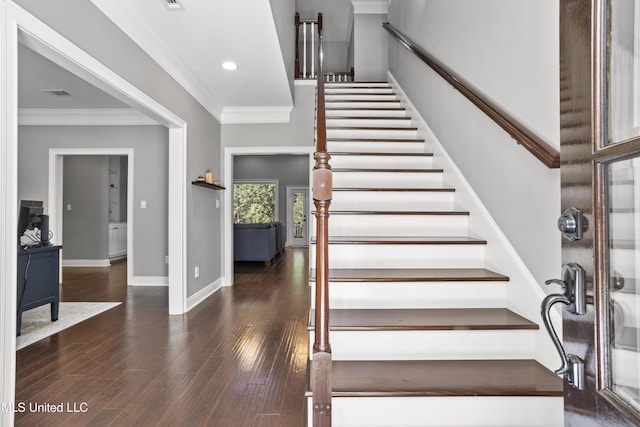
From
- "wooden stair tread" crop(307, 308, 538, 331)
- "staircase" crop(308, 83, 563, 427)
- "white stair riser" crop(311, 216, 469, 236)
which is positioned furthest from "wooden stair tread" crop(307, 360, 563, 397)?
"white stair riser" crop(311, 216, 469, 236)

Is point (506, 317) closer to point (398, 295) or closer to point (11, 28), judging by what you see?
point (398, 295)

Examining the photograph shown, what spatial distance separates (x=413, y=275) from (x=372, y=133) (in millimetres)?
2135

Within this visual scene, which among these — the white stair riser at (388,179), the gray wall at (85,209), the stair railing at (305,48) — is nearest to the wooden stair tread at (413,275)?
the white stair riser at (388,179)

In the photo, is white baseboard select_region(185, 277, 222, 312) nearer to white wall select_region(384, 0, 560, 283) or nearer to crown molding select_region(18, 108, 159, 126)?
crown molding select_region(18, 108, 159, 126)

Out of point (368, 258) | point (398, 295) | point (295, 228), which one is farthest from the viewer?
point (295, 228)

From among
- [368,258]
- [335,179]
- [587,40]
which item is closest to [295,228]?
[335,179]

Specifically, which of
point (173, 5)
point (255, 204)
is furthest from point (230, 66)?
point (255, 204)

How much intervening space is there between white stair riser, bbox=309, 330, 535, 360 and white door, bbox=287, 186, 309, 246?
987cm

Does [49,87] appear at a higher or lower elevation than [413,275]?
higher

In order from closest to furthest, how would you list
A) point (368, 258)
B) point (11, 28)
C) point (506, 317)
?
point (11, 28)
point (506, 317)
point (368, 258)

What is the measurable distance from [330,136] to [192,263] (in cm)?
202

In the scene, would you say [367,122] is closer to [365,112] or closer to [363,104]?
[365,112]

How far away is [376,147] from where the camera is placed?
360cm

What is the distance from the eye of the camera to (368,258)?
228 centimetres
